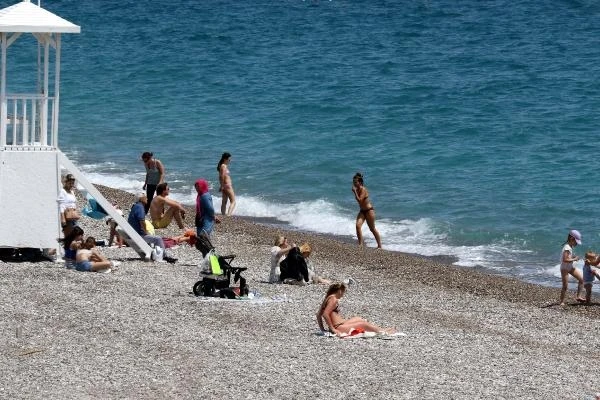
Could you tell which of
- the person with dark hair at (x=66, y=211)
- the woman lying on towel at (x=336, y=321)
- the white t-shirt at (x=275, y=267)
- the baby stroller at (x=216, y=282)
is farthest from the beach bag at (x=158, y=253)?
the woman lying on towel at (x=336, y=321)

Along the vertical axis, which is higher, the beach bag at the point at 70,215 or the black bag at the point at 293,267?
the beach bag at the point at 70,215

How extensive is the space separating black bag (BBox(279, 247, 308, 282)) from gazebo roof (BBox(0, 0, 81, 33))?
3.96 metres

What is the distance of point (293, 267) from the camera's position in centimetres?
1700

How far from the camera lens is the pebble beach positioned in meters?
11.9

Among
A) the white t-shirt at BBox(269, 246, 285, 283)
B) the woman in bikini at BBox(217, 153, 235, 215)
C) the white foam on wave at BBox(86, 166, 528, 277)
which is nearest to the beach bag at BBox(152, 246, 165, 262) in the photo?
the white t-shirt at BBox(269, 246, 285, 283)

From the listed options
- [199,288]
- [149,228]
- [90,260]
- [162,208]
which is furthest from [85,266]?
[162,208]

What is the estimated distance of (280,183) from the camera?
2878 cm

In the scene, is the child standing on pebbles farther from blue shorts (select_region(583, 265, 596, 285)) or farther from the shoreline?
the shoreline

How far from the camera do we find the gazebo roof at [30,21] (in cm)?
1648

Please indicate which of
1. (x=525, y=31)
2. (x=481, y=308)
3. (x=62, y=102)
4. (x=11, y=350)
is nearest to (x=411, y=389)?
(x=11, y=350)

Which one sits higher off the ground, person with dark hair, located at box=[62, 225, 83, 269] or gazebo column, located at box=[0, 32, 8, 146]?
gazebo column, located at box=[0, 32, 8, 146]

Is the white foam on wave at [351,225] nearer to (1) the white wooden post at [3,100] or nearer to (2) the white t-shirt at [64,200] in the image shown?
(2) the white t-shirt at [64,200]

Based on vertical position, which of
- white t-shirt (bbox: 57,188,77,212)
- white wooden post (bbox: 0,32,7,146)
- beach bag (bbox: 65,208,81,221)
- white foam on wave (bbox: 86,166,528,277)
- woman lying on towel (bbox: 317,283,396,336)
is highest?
white wooden post (bbox: 0,32,7,146)

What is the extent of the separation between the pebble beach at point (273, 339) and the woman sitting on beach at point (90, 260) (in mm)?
158
